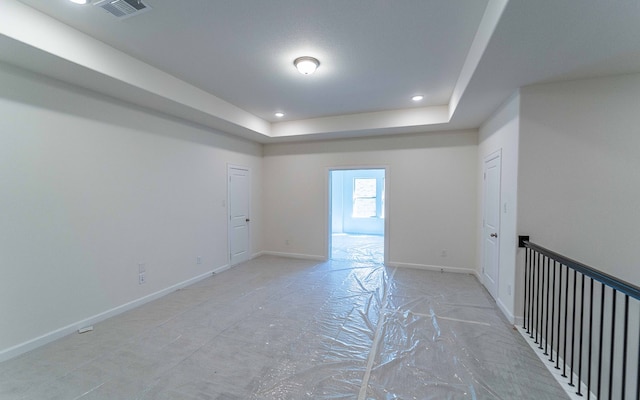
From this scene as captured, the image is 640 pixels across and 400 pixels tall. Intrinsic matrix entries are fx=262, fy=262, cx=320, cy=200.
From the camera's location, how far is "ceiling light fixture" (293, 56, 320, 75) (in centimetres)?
276

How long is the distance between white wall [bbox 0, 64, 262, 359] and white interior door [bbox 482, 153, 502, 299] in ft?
14.9

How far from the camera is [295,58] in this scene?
279 cm

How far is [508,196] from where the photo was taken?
123 inches

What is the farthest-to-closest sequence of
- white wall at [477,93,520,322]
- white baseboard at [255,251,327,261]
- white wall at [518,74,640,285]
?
white baseboard at [255,251,327,261] → white wall at [477,93,520,322] → white wall at [518,74,640,285]

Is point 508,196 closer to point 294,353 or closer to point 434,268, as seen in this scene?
point 434,268

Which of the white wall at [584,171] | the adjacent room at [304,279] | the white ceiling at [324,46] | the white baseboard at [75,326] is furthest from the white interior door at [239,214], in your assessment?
the white wall at [584,171]

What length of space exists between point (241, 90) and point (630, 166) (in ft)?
14.6

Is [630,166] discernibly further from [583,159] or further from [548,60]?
[548,60]

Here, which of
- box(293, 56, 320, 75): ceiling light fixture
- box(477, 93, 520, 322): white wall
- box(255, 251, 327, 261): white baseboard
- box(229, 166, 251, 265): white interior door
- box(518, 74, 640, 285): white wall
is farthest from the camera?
box(255, 251, 327, 261): white baseboard

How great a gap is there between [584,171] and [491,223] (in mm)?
1336

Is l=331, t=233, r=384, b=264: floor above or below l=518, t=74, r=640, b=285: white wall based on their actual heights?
below

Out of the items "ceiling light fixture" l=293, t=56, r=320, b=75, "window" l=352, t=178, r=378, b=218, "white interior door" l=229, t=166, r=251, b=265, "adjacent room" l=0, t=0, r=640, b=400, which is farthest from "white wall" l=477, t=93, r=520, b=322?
"window" l=352, t=178, r=378, b=218

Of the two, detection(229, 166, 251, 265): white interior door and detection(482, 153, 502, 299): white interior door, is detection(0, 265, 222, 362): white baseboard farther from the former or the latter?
detection(482, 153, 502, 299): white interior door

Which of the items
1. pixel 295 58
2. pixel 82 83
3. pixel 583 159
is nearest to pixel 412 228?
pixel 583 159
